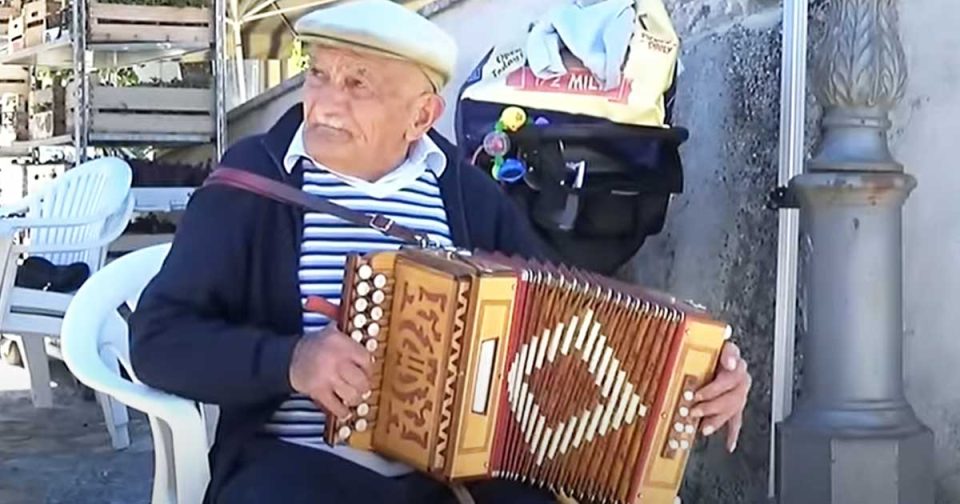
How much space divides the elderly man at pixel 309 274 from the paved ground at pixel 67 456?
6.98ft

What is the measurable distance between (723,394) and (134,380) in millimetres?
935

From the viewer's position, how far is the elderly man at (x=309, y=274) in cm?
197

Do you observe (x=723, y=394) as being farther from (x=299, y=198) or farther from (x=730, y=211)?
(x=730, y=211)

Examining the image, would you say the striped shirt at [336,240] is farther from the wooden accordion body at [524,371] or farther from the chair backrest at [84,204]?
the chair backrest at [84,204]

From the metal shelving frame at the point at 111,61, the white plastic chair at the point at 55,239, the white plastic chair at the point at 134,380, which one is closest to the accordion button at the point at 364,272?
the white plastic chair at the point at 134,380

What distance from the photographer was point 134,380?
7.32ft

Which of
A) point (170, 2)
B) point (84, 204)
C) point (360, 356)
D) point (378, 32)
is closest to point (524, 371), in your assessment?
point (360, 356)

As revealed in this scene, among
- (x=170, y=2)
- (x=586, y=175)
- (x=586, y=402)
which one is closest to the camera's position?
(x=586, y=402)

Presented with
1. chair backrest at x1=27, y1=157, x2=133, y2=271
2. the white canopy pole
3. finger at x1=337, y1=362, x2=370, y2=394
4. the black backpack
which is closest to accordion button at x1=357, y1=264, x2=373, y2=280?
finger at x1=337, y1=362, x2=370, y2=394

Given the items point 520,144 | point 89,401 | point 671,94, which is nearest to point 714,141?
point 671,94

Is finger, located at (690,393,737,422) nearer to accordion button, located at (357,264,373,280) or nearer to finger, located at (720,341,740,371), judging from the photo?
finger, located at (720,341,740,371)

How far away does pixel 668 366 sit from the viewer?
1.93 metres

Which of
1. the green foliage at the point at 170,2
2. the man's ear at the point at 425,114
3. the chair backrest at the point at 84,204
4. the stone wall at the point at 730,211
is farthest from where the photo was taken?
the green foliage at the point at 170,2

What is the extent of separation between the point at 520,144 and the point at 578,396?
151 centimetres
